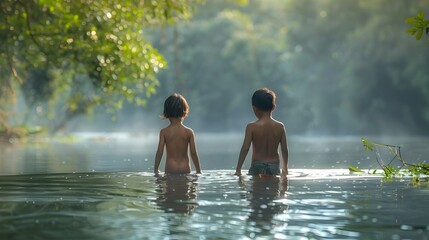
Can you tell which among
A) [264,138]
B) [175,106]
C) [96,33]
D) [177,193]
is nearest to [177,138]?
[175,106]

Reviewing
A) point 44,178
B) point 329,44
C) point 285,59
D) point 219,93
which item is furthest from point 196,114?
point 44,178

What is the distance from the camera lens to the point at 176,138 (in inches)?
504

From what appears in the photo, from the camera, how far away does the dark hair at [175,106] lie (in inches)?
491

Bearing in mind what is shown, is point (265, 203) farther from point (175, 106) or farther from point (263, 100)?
point (175, 106)

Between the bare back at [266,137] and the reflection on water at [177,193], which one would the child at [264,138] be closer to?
the bare back at [266,137]

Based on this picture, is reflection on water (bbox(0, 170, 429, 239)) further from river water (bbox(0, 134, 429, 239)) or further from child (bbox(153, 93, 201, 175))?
child (bbox(153, 93, 201, 175))

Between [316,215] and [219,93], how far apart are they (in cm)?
7555

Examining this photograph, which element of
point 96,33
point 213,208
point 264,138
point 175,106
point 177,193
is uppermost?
point 96,33

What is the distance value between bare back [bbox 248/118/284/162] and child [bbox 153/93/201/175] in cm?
97

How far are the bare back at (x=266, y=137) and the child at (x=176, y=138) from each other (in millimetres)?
973

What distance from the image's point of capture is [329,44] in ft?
240

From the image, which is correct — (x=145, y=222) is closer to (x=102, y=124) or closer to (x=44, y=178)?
(x=44, y=178)

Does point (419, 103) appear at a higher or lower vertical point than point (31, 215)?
higher

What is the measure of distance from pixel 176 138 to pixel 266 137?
1408 mm
